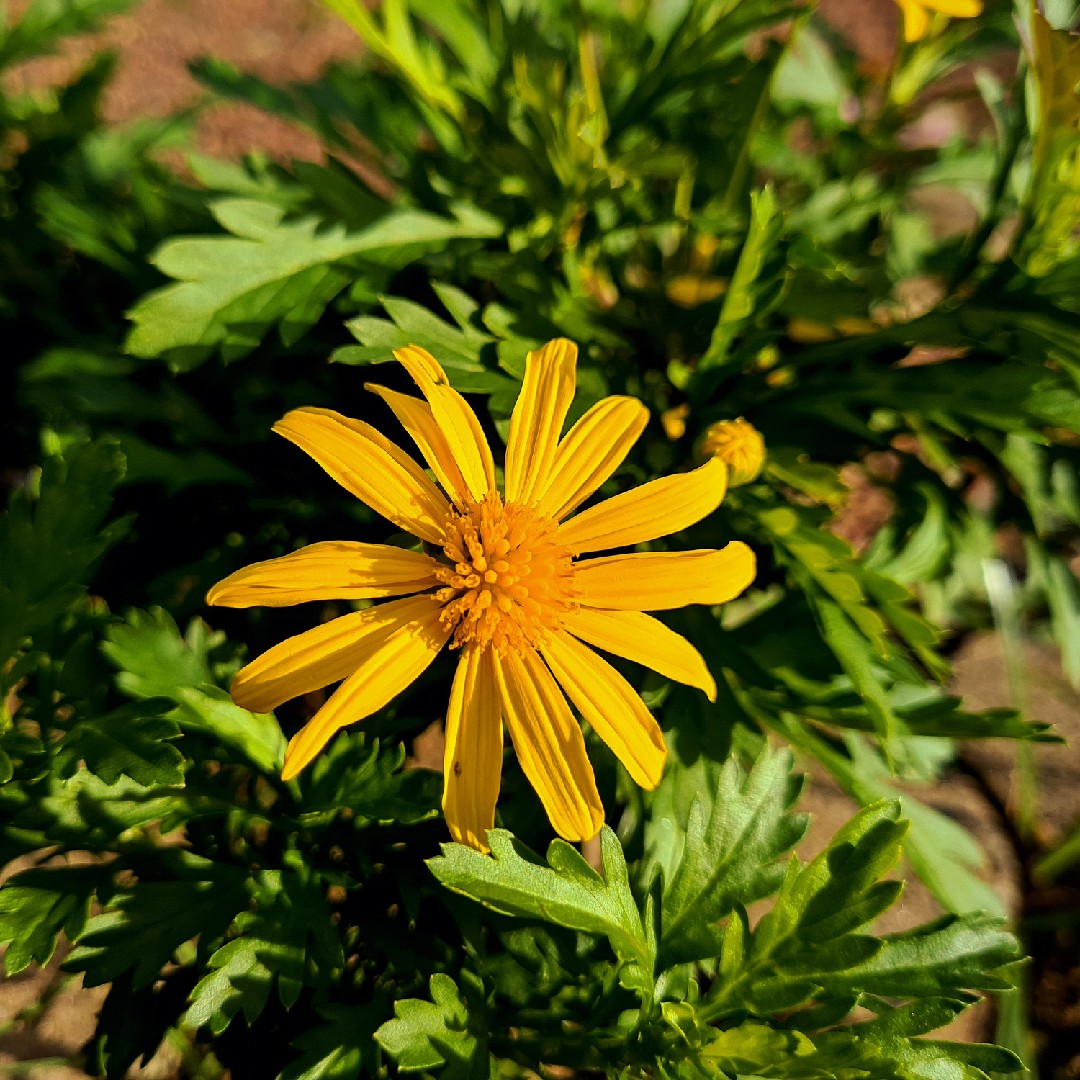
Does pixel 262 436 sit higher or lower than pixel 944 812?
higher

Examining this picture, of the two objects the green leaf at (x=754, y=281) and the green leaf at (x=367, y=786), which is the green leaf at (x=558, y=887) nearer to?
the green leaf at (x=367, y=786)

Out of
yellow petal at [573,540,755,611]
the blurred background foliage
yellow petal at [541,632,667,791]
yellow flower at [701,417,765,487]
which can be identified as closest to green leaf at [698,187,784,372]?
the blurred background foliage

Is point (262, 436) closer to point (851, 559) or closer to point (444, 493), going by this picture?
point (444, 493)

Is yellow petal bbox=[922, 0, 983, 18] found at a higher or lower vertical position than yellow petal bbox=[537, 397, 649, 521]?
higher

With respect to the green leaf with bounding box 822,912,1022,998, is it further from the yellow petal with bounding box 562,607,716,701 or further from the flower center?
the flower center

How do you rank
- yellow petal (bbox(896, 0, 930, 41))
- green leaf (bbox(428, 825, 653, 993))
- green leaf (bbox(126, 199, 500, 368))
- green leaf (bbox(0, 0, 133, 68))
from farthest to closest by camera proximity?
green leaf (bbox(0, 0, 133, 68)) → green leaf (bbox(126, 199, 500, 368)) → yellow petal (bbox(896, 0, 930, 41)) → green leaf (bbox(428, 825, 653, 993))

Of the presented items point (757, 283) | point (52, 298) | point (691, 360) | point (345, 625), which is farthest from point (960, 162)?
point (52, 298)
